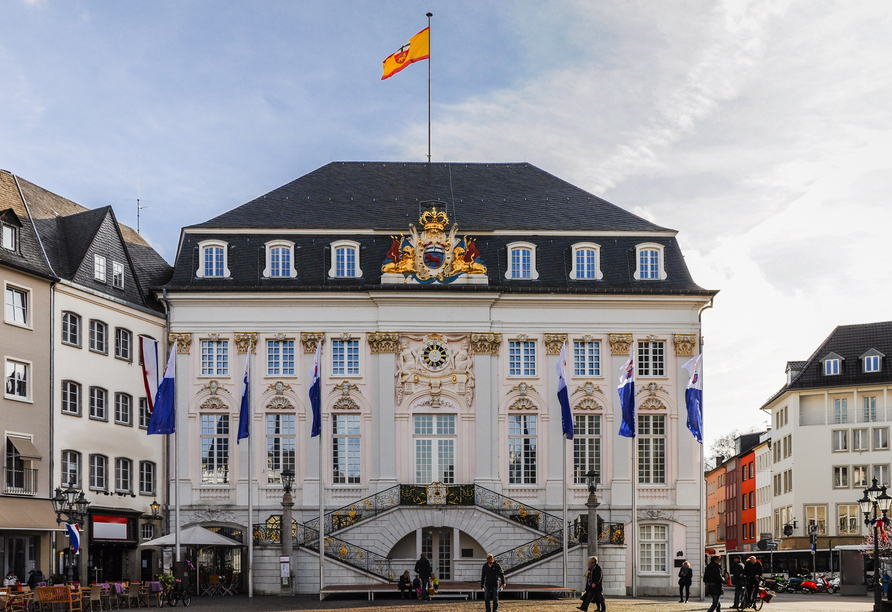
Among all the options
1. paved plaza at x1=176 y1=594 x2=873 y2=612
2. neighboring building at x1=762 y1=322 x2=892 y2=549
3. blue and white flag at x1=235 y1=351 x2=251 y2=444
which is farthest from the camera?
neighboring building at x1=762 y1=322 x2=892 y2=549

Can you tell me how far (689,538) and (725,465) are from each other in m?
72.3

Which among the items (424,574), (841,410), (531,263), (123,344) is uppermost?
(531,263)

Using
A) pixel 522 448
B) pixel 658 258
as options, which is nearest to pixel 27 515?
pixel 522 448

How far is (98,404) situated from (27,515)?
6540 millimetres

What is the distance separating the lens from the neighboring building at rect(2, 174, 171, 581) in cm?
4609

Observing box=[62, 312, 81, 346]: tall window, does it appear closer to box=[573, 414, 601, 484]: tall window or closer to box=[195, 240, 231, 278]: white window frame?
box=[195, 240, 231, 278]: white window frame

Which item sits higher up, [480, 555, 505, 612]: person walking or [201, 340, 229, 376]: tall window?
[201, 340, 229, 376]: tall window

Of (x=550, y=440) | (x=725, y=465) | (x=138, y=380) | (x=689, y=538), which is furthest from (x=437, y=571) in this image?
(x=725, y=465)

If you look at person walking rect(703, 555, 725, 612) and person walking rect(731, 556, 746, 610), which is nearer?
person walking rect(703, 555, 725, 612)

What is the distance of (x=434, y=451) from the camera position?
52.3m

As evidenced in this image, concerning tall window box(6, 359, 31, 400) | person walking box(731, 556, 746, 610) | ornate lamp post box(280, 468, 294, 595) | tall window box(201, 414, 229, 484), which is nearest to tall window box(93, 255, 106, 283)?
tall window box(6, 359, 31, 400)

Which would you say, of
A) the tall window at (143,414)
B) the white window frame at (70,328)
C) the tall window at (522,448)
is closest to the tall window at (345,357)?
the tall window at (522,448)

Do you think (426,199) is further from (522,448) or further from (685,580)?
(685,580)

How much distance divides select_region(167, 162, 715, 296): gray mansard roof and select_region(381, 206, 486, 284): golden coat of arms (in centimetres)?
68
